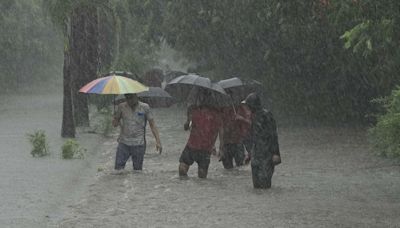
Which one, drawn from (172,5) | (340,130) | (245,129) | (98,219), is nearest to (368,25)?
(98,219)

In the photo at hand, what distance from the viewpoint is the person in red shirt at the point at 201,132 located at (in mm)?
12602

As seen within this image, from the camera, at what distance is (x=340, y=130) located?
22672 mm

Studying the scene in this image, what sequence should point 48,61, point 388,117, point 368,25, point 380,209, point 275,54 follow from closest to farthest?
point 368,25, point 380,209, point 388,117, point 275,54, point 48,61

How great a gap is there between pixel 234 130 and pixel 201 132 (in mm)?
1494

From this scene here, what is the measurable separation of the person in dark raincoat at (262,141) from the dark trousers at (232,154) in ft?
7.49

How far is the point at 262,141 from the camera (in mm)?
11516

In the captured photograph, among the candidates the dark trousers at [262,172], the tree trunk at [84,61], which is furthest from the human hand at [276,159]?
the tree trunk at [84,61]

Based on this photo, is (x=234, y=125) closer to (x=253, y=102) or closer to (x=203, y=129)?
(x=203, y=129)

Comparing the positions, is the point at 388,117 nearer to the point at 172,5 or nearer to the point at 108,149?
the point at 108,149

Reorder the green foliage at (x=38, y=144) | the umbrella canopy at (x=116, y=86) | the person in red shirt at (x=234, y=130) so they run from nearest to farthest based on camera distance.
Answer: the umbrella canopy at (x=116, y=86), the person in red shirt at (x=234, y=130), the green foliage at (x=38, y=144)

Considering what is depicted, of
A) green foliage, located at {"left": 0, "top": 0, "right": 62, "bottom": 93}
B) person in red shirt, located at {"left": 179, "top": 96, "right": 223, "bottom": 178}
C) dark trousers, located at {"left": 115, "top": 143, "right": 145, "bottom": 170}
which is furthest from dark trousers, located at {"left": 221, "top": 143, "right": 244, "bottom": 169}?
green foliage, located at {"left": 0, "top": 0, "right": 62, "bottom": 93}

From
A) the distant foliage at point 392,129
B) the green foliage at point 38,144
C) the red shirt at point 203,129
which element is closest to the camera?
the red shirt at point 203,129

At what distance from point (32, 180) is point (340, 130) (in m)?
11.7

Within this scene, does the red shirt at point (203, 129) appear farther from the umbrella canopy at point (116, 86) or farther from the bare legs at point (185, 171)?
the umbrella canopy at point (116, 86)
